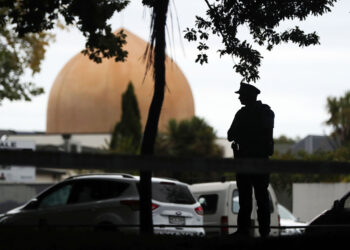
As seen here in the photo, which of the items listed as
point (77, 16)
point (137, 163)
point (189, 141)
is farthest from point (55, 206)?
point (189, 141)

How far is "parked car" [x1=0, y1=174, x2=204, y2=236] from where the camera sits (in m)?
13.6

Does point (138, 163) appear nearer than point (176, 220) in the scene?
Yes

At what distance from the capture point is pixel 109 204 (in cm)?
1366

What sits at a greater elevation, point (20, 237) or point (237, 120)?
point (237, 120)

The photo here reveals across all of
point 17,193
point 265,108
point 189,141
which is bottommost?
point 17,193

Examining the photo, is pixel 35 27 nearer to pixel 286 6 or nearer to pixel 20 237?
pixel 286 6

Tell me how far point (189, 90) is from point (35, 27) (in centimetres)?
8539

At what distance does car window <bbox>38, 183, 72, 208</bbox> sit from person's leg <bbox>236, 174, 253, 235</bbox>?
17.9 feet

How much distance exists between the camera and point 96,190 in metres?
14.0

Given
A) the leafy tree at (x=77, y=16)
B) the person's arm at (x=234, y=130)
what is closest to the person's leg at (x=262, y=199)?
the person's arm at (x=234, y=130)

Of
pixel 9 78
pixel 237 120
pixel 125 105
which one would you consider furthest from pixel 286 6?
pixel 125 105

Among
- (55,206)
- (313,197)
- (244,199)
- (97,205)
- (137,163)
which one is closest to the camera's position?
(137,163)

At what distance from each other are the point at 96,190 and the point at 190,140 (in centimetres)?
4947

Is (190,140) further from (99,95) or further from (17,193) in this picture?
(99,95)
